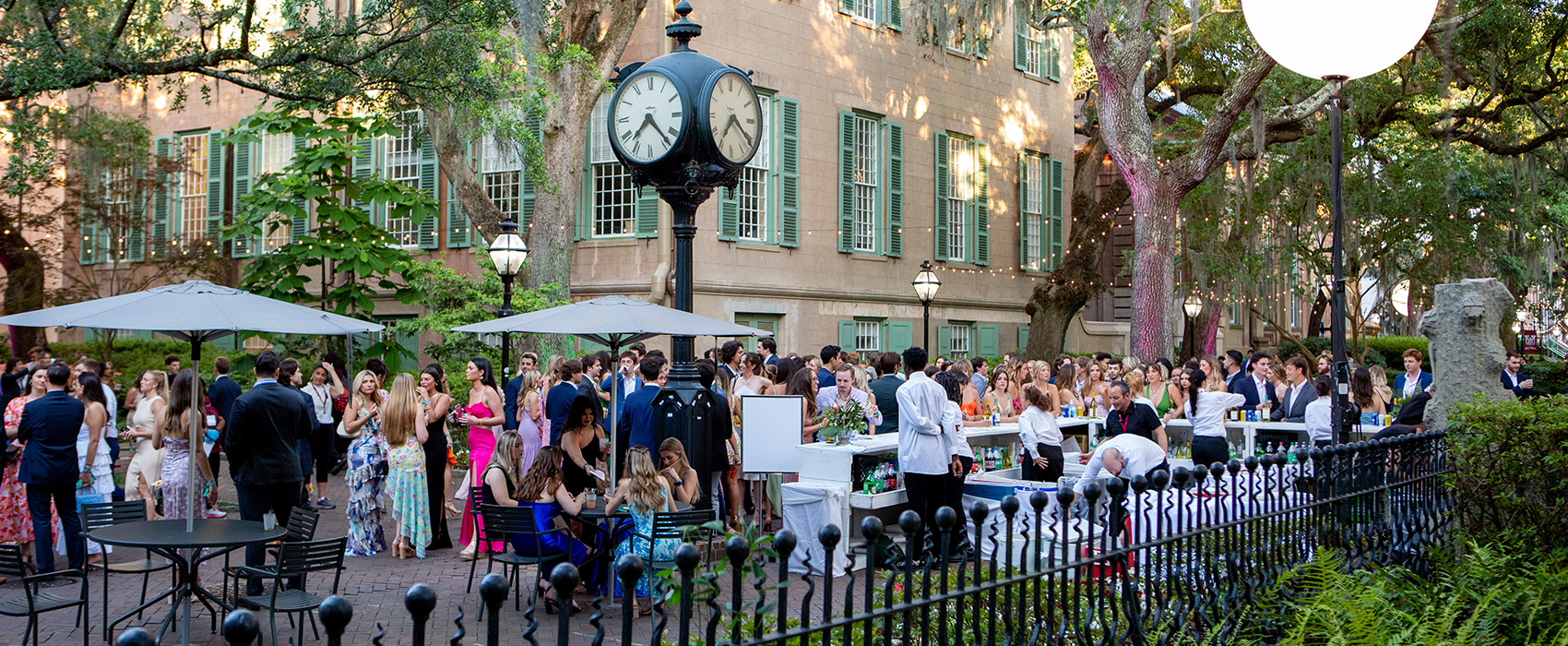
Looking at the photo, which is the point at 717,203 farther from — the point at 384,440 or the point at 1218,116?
the point at 384,440

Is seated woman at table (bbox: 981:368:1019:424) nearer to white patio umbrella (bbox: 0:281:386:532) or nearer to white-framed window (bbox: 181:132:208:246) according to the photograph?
white patio umbrella (bbox: 0:281:386:532)

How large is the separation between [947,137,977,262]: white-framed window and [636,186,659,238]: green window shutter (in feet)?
27.3

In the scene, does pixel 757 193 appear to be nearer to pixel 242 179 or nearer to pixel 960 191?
pixel 960 191

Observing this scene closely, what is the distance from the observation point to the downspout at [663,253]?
71.1 feet

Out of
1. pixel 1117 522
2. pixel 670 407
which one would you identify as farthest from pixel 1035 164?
pixel 1117 522

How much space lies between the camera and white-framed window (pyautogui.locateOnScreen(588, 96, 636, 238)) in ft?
74.0

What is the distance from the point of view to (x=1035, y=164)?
30.5 metres

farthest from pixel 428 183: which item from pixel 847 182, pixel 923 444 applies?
pixel 923 444

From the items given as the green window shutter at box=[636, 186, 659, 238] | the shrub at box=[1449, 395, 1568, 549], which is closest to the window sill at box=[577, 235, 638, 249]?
the green window shutter at box=[636, 186, 659, 238]

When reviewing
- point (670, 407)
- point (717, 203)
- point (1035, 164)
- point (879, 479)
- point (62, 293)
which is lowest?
point (879, 479)

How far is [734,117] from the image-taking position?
26.4ft

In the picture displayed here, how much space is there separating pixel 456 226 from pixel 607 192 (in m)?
3.58

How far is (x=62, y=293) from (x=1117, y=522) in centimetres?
2473

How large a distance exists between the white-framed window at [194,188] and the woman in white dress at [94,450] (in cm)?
1791
